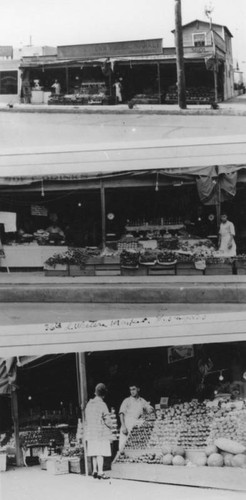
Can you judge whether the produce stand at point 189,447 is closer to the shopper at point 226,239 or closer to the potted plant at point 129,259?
the potted plant at point 129,259

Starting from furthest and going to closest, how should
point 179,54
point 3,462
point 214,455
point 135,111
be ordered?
1. point 135,111
2. point 179,54
3. point 3,462
4. point 214,455

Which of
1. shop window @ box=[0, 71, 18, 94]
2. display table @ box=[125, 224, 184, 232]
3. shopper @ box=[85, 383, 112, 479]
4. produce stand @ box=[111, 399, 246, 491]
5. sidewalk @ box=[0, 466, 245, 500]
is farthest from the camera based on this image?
shop window @ box=[0, 71, 18, 94]

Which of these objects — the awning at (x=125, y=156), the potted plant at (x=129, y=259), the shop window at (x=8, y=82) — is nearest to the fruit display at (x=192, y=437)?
the potted plant at (x=129, y=259)

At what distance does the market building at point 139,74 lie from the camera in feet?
56.8

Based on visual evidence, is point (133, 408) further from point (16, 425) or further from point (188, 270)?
point (188, 270)

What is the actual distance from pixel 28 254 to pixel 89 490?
12.5 ft

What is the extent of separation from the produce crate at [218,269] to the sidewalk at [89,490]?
10.5ft

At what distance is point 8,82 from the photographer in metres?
21.2

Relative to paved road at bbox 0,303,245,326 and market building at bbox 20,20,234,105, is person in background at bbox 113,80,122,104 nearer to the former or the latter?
market building at bbox 20,20,234,105

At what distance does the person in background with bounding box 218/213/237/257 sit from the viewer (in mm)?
8859

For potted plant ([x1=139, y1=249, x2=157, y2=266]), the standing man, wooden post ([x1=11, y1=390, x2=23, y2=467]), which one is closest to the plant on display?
potted plant ([x1=139, y1=249, x2=157, y2=266])

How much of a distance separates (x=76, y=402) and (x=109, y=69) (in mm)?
13507

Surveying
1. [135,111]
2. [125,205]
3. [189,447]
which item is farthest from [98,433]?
[135,111]

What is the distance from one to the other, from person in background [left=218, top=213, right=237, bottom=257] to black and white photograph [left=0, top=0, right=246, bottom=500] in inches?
1.4
